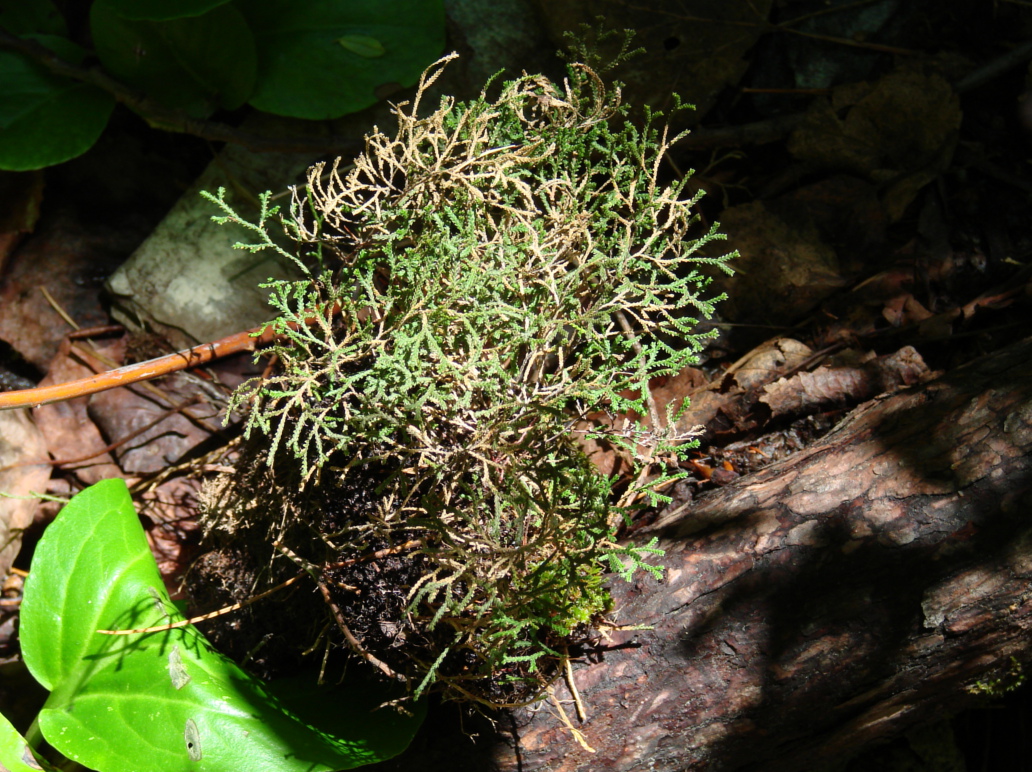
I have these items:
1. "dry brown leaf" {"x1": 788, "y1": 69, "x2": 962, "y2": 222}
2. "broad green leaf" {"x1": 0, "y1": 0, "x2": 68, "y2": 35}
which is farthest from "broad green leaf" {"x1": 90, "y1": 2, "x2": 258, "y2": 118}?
"dry brown leaf" {"x1": 788, "y1": 69, "x2": 962, "y2": 222}

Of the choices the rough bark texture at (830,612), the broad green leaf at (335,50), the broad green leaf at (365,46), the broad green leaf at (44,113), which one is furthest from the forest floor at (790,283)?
the broad green leaf at (365,46)

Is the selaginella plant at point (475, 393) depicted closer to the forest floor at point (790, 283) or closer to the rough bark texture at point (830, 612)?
the rough bark texture at point (830, 612)

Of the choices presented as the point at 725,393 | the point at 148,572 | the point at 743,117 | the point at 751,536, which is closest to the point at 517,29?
the point at 743,117

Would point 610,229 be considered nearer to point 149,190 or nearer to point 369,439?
point 369,439

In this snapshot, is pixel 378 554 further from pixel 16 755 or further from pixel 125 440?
pixel 125 440

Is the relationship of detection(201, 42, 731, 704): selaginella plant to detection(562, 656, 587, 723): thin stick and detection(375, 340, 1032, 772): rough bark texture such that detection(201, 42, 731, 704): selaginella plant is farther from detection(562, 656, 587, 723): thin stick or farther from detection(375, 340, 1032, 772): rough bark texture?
detection(375, 340, 1032, 772): rough bark texture

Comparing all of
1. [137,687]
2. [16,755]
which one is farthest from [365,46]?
[16,755]
